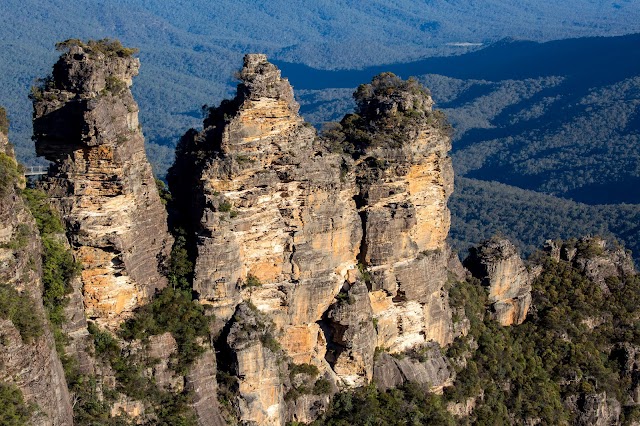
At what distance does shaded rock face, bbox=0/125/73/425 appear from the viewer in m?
22.9

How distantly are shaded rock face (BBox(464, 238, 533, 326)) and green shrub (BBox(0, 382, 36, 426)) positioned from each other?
25.6 m

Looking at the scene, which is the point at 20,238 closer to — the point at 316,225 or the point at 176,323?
the point at 176,323

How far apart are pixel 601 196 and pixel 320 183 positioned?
333 feet

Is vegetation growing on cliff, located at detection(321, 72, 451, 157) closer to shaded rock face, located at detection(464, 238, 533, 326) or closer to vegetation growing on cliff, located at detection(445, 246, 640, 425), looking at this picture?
vegetation growing on cliff, located at detection(445, 246, 640, 425)

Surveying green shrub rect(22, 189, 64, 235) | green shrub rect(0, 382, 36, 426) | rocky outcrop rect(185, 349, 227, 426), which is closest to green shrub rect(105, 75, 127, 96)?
green shrub rect(22, 189, 64, 235)

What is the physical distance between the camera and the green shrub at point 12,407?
74.1 feet

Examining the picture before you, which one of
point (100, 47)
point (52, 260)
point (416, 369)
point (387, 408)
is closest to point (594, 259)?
point (416, 369)

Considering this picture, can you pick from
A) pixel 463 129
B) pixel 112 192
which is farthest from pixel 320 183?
pixel 463 129

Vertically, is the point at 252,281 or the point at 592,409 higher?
the point at 252,281

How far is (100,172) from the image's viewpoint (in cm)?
2755

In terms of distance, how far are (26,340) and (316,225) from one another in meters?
12.3

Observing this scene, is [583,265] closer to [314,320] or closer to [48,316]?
[314,320]

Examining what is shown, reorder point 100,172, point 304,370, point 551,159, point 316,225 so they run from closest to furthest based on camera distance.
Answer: point 100,172, point 316,225, point 304,370, point 551,159

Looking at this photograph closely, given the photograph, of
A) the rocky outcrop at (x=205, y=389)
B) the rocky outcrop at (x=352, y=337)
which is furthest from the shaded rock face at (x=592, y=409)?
the rocky outcrop at (x=205, y=389)
